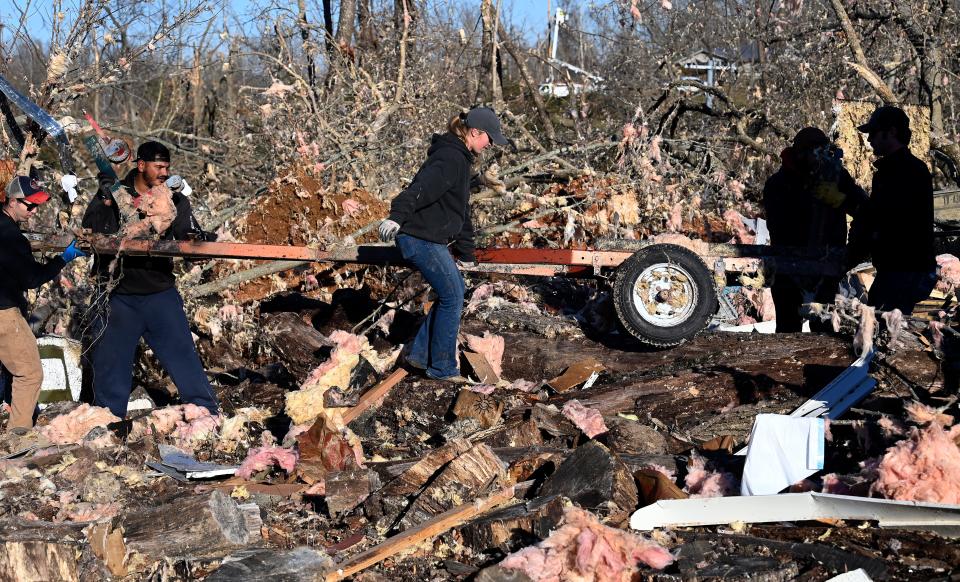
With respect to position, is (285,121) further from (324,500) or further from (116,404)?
(324,500)

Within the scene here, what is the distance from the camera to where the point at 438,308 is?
629 cm

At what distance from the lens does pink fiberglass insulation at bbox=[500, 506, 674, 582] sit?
3.87 meters

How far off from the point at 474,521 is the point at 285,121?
7926 millimetres

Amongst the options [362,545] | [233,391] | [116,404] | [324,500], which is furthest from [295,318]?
[362,545]

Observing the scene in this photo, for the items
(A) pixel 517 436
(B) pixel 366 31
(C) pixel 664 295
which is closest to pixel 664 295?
(C) pixel 664 295

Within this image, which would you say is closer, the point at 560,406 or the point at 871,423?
the point at 871,423

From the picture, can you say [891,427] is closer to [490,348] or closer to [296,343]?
[490,348]

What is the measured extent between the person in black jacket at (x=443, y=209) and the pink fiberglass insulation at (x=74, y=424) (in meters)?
2.15

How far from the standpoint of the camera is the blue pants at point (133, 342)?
627 cm

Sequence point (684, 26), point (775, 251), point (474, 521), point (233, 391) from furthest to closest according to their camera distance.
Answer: point (684, 26), point (233, 391), point (775, 251), point (474, 521)

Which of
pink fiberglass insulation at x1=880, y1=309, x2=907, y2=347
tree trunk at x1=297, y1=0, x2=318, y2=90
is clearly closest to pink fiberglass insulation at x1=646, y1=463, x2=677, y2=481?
pink fiberglass insulation at x1=880, y1=309, x2=907, y2=347

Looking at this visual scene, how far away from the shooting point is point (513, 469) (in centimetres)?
509

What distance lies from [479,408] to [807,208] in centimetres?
289

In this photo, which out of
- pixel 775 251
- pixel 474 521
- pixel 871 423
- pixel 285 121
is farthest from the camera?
pixel 285 121
